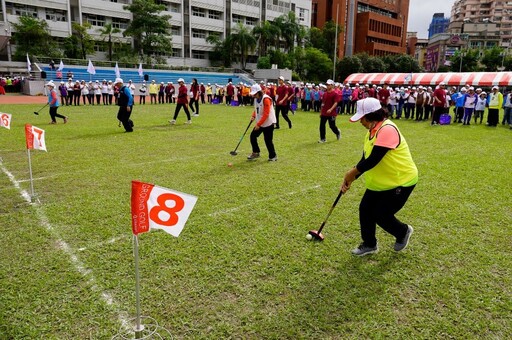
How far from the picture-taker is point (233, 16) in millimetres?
63156

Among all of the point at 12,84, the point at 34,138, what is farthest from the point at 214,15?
the point at 34,138

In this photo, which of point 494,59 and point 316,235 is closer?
point 316,235

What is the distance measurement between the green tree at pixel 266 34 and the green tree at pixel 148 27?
15.2 metres

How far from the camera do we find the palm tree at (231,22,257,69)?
57938 millimetres

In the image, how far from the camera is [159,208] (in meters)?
2.77

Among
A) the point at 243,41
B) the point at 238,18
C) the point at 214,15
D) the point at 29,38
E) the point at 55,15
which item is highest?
the point at 238,18

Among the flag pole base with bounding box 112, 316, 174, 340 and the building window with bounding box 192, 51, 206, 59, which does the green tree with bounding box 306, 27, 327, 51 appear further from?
the flag pole base with bounding box 112, 316, 174, 340

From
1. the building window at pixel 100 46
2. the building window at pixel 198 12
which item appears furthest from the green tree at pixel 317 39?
the building window at pixel 100 46

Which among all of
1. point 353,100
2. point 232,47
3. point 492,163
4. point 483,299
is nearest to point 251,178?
point 483,299

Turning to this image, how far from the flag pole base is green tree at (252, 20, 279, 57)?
2433 inches

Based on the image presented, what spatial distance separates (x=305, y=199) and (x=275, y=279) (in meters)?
2.64

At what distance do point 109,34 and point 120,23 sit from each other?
4.96m

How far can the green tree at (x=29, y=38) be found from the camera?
1607 inches

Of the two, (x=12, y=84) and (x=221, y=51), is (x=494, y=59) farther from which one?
(x=12, y=84)
